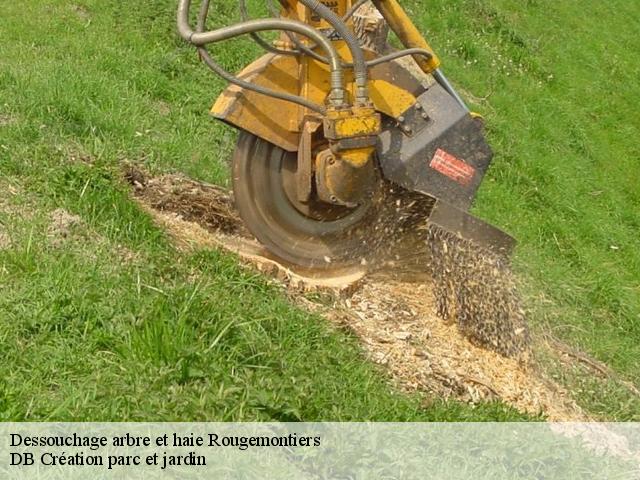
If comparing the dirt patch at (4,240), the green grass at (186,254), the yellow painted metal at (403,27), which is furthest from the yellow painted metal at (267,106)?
the dirt patch at (4,240)

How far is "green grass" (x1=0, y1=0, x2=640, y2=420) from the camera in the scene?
383 cm

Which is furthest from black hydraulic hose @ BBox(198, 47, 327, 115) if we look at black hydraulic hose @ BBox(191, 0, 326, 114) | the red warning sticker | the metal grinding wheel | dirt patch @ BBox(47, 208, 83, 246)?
dirt patch @ BBox(47, 208, 83, 246)

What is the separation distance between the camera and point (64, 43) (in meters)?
8.06

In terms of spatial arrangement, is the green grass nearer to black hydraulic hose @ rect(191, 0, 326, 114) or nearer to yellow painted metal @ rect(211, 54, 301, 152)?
yellow painted metal @ rect(211, 54, 301, 152)

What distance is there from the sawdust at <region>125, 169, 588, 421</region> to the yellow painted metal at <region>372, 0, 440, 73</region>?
0.89 metres

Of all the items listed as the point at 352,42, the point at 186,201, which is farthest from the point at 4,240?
the point at 352,42

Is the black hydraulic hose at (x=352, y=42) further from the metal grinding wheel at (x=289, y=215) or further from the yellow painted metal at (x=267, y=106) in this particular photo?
the metal grinding wheel at (x=289, y=215)

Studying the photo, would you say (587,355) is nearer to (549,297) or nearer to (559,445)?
(549,297)

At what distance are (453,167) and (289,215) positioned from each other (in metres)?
0.91

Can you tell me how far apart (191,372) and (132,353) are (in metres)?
0.24

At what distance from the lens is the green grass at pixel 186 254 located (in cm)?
383

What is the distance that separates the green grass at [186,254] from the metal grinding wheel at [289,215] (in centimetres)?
53

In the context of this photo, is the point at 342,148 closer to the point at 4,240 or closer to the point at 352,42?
the point at 352,42

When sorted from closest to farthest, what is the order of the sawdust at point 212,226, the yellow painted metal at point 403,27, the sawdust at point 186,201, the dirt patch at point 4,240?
the dirt patch at point 4,240, the sawdust at point 212,226, the yellow painted metal at point 403,27, the sawdust at point 186,201
